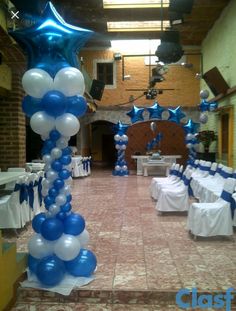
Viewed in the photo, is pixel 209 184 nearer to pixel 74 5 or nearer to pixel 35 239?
pixel 35 239

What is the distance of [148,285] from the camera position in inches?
138

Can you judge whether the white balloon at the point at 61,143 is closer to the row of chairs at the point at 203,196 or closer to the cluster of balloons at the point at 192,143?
the row of chairs at the point at 203,196

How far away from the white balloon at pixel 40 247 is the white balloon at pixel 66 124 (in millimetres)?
1088

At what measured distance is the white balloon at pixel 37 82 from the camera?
336 centimetres

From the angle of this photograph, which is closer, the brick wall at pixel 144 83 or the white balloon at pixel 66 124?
the white balloon at pixel 66 124

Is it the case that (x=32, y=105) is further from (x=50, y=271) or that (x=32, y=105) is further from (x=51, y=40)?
(x=50, y=271)

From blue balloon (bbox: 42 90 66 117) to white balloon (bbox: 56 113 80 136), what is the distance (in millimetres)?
59

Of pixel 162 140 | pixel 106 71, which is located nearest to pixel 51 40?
pixel 162 140

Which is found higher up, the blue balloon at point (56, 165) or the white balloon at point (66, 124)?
the white balloon at point (66, 124)

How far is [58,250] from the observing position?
11.5 ft

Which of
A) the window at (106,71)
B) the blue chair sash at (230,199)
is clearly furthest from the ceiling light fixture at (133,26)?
the blue chair sash at (230,199)

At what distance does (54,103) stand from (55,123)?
0.72 ft

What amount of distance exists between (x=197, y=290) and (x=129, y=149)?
12.8 meters

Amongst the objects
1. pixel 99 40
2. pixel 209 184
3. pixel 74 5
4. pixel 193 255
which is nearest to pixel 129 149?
pixel 99 40
